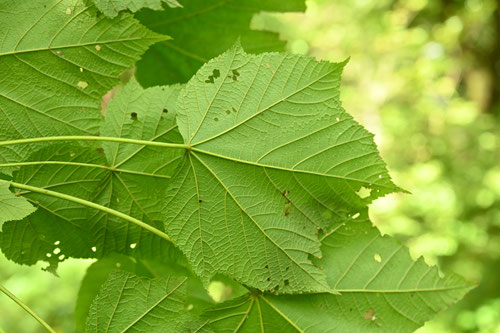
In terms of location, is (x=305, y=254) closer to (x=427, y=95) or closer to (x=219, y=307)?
(x=219, y=307)

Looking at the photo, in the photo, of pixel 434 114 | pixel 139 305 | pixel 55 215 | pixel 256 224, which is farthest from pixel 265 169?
pixel 434 114

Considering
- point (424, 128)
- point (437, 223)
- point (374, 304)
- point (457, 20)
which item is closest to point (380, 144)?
point (424, 128)

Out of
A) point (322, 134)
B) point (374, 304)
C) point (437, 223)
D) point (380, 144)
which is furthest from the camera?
point (380, 144)

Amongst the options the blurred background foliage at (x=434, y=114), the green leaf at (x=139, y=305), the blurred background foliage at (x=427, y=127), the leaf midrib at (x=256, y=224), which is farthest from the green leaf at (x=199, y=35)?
the blurred background foliage at (x=434, y=114)

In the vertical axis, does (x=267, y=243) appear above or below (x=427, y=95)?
below

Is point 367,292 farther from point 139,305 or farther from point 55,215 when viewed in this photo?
point 55,215
